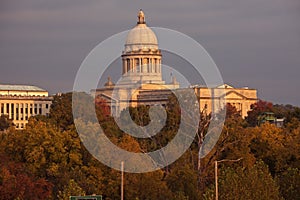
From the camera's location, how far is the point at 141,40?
183 meters

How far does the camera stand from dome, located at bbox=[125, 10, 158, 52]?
18212cm

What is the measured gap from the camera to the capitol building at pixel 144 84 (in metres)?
177

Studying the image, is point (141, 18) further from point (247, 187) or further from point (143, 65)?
point (247, 187)

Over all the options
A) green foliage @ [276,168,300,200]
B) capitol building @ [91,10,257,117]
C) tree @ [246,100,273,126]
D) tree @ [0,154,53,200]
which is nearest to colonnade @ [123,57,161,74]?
capitol building @ [91,10,257,117]

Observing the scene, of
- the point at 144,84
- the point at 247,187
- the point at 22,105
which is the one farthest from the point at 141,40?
the point at 247,187

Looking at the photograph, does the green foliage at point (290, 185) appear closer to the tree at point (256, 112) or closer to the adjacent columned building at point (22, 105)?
the tree at point (256, 112)

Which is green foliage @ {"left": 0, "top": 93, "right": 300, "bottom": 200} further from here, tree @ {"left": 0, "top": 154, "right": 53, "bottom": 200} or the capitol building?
the capitol building

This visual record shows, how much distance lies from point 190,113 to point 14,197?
106 ft

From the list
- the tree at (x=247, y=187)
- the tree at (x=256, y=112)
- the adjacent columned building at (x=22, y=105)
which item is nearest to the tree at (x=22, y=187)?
the tree at (x=247, y=187)

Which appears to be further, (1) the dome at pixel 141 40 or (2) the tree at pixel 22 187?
(1) the dome at pixel 141 40

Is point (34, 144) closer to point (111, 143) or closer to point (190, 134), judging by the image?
point (111, 143)

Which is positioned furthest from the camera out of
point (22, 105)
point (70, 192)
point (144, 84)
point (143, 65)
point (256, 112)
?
point (22, 105)

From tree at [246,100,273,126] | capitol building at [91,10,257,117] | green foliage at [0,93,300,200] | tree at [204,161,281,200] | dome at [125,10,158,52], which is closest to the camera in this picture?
A: tree at [204,161,281,200]

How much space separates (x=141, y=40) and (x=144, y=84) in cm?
705
